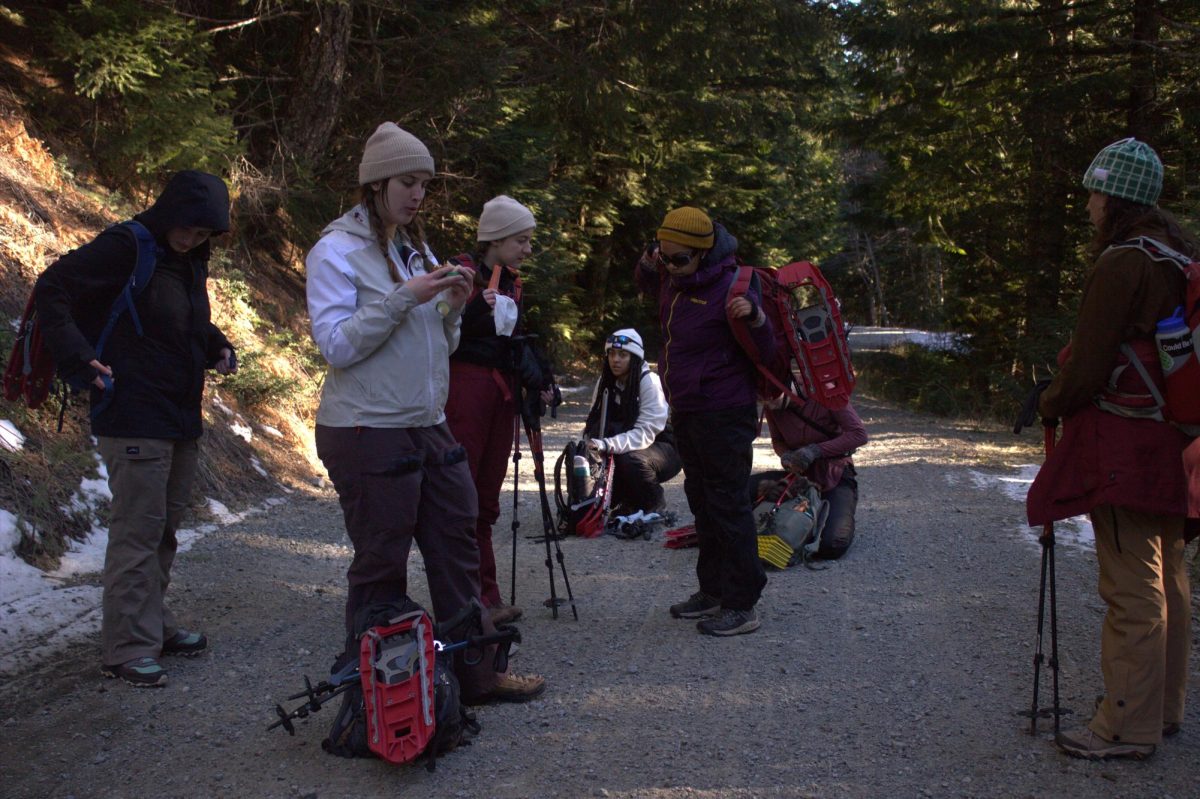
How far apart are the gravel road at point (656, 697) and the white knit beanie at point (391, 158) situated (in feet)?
7.26

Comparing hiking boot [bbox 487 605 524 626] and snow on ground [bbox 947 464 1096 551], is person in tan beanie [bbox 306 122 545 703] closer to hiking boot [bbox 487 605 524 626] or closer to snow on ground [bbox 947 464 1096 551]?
hiking boot [bbox 487 605 524 626]

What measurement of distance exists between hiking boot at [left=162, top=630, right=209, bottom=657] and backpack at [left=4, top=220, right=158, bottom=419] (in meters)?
1.19

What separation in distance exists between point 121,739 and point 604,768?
191 centimetres

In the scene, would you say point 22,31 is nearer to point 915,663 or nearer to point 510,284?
point 510,284

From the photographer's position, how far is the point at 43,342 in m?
4.67

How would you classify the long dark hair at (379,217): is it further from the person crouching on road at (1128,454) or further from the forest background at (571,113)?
the forest background at (571,113)

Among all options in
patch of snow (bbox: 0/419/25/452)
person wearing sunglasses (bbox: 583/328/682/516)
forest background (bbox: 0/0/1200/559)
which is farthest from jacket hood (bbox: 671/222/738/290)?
forest background (bbox: 0/0/1200/559)

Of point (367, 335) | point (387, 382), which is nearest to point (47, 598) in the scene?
point (387, 382)

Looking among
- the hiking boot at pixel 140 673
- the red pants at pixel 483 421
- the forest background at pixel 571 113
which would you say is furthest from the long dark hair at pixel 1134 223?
the forest background at pixel 571 113

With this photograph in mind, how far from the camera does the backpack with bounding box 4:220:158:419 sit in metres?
4.71

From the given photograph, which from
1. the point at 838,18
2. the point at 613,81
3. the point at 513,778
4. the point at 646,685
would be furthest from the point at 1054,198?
the point at 513,778

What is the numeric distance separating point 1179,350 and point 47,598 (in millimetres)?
5485

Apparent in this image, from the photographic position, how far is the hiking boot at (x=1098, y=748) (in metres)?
3.93

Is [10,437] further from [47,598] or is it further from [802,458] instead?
[802,458]
